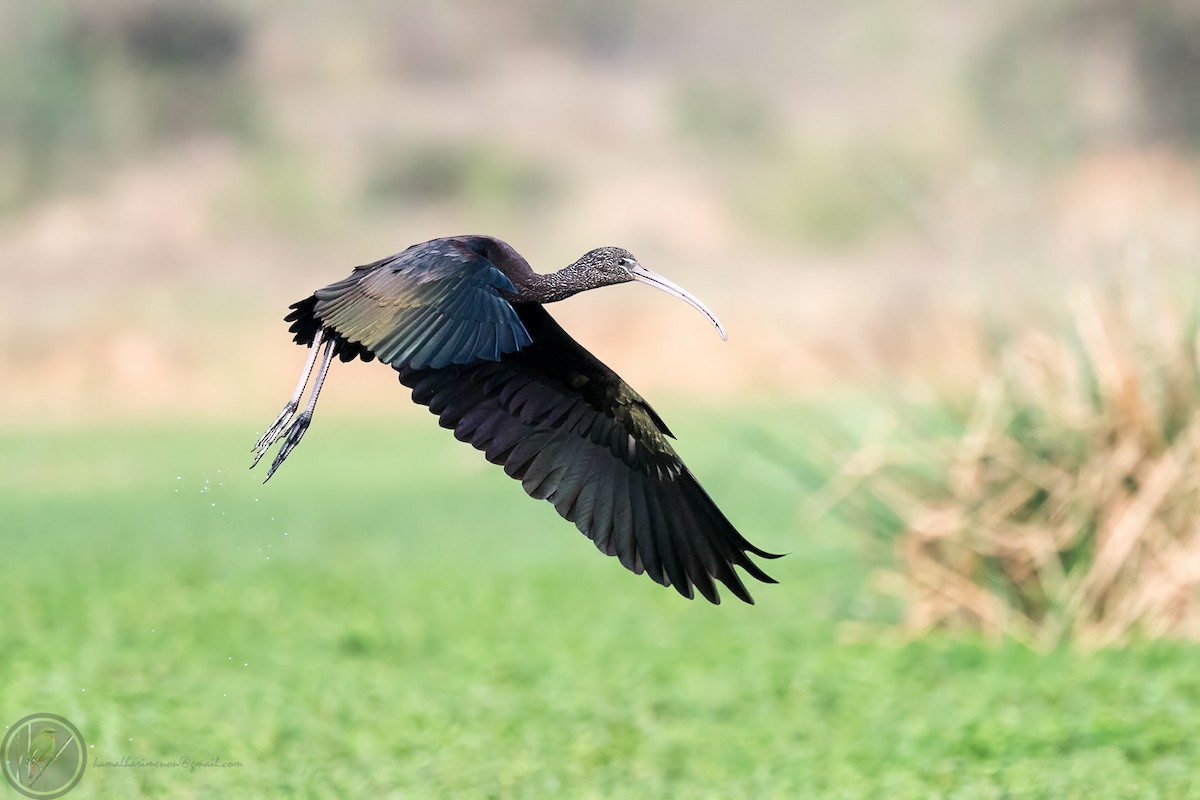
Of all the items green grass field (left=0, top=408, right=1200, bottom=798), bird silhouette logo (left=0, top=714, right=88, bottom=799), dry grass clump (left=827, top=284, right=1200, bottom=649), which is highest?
dry grass clump (left=827, top=284, right=1200, bottom=649)

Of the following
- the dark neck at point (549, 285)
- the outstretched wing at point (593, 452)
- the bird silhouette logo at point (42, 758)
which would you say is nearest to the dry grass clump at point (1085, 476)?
the bird silhouette logo at point (42, 758)

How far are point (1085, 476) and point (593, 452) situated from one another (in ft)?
16.2

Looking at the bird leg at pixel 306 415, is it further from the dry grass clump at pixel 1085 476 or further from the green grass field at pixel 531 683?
the dry grass clump at pixel 1085 476

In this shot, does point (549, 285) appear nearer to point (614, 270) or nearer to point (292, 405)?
point (614, 270)

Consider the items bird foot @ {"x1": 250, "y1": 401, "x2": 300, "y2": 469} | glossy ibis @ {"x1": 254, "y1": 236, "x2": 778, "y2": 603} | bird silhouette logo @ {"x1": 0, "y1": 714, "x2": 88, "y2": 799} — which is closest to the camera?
bird foot @ {"x1": 250, "y1": 401, "x2": 300, "y2": 469}

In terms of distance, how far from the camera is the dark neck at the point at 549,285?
3189 mm

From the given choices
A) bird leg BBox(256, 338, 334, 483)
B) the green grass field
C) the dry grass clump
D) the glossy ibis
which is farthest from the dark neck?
the dry grass clump

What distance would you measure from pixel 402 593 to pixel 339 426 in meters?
17.7

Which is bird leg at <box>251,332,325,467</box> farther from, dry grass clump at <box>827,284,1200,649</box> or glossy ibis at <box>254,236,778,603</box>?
dry grass clump at <box>827,284,1200,649</box>

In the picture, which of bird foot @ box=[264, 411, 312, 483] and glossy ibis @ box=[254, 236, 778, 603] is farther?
glossy ibis @ box=[254, 236, 778, 603]

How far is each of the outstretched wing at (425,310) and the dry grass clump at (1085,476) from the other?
18.0 feet

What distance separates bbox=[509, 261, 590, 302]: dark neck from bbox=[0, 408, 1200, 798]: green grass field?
677mm

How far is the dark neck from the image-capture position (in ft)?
10.5

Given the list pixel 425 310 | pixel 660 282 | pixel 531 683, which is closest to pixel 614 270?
pixel 660 282
